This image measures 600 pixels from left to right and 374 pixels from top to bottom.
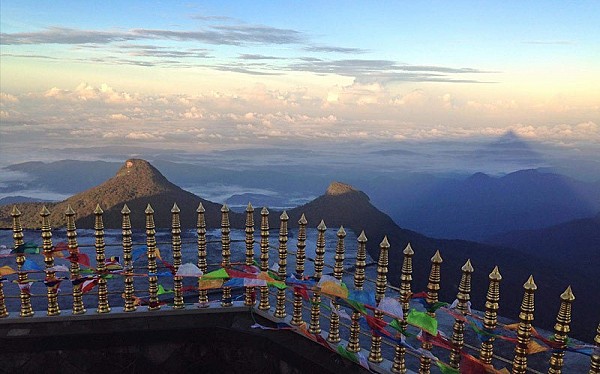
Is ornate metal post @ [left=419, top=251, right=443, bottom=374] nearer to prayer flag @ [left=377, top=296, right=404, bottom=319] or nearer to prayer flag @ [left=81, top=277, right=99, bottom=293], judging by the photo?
prayer flag @ [left=377, top=296, right=404, bottom=319]

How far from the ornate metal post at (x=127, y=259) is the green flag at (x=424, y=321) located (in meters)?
3.73

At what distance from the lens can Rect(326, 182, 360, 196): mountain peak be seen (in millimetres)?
19188

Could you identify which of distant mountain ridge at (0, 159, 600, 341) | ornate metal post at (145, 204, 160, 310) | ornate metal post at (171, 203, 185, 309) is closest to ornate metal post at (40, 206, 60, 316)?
ornate metal post at (145, 204, 160, 310)

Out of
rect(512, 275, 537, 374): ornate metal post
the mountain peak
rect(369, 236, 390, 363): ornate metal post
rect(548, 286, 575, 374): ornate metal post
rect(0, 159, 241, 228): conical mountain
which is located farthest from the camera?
the mountain peak

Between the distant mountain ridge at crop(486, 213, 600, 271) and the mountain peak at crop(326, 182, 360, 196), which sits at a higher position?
the mountain peak at crop(326, 182, 360, 196)

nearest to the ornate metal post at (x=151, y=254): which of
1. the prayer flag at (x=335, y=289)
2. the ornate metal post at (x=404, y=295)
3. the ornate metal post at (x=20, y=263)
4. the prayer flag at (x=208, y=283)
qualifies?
the prayer flag at (x=208, y=283)

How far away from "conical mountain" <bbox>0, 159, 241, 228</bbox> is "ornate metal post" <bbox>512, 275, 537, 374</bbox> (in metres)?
13.3

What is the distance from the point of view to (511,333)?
→ 7141mm

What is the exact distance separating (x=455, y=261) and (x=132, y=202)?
1220cm

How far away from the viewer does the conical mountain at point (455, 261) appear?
12936mm

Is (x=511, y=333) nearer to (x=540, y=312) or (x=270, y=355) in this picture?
(x=270, y=355)

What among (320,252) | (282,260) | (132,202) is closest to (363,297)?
(320,252)

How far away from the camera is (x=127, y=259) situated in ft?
20.7

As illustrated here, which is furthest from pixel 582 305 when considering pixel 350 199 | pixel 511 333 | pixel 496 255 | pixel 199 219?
pixel 199 219
